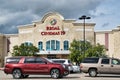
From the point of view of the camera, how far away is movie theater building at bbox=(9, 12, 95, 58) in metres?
79.9

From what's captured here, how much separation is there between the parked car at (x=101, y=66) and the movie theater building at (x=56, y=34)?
4669cm

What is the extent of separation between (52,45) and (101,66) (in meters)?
49.5

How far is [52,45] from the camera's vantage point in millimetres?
81375

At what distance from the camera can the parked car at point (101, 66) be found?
31781mm

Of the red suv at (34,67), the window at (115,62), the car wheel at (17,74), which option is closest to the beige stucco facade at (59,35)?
the window at (115,62)

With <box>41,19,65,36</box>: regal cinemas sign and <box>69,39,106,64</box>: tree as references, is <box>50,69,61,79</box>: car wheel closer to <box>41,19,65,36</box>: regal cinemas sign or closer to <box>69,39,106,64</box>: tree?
<box>69,39,106,64</box>: tree

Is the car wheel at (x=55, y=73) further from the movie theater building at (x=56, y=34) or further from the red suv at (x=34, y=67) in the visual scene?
the movie theater building at (x=56, y=34)

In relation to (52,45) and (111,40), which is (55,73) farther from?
(52,45)

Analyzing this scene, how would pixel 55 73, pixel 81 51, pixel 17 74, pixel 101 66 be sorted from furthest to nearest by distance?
pixel 81 51 → pixel 101 66 → pixel 17 74 → pixel 55 73

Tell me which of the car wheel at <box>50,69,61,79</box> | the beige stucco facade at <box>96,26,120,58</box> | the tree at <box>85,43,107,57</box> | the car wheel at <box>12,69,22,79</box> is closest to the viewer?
the car wheel at <box>50,69,61,79</box>

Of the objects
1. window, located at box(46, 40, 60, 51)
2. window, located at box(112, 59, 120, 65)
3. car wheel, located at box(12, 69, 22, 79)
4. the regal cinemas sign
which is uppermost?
the regal cinemas sign

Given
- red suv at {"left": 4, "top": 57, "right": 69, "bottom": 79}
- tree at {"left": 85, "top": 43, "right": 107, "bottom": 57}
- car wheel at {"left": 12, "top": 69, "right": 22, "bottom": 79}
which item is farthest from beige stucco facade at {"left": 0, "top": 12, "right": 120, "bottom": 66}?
car wheel at {"left": 12, "top": 69, "right": 22, "bottom": 79}

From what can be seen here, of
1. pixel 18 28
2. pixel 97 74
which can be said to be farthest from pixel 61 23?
pixel 97 74

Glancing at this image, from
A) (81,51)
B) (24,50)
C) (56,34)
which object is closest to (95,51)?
(81,51)
